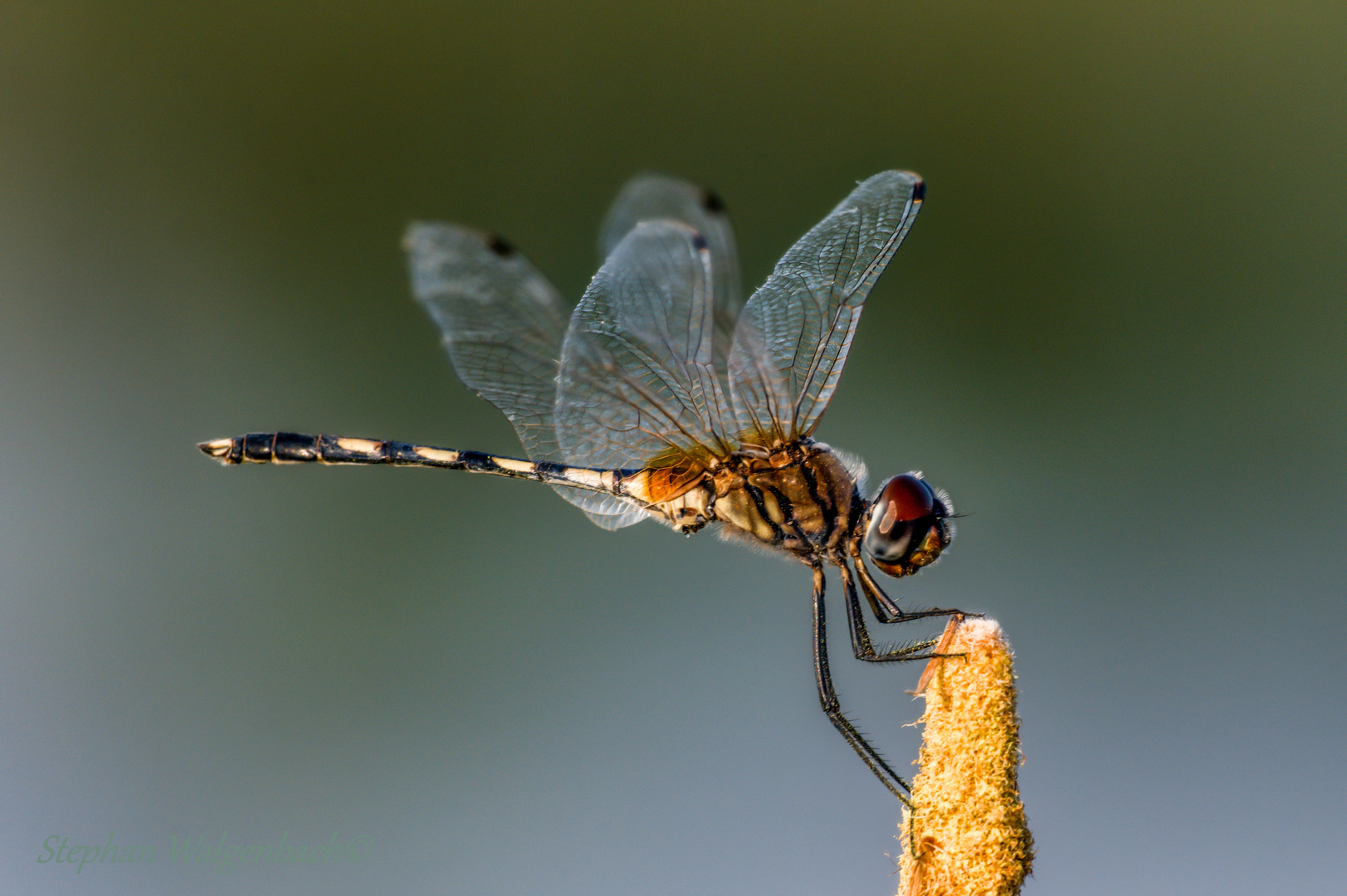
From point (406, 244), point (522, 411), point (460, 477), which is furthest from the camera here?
point (460, 477)

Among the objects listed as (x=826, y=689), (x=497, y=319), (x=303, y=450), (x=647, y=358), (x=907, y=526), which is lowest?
(x=826, y=689)

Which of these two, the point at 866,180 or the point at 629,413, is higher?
the point at 866,180

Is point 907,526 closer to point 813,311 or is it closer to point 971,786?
point 813,311

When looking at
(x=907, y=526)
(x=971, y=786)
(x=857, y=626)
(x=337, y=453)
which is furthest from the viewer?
(x=337, y=453)

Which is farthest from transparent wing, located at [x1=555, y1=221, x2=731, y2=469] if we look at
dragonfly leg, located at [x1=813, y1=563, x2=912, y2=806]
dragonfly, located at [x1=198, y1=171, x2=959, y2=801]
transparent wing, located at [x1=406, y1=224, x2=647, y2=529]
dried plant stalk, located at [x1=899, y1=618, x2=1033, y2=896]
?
dried plant stalk, located at [x1=899, y1=618, x2=1033, y2=896]

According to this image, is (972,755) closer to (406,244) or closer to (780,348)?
(780,348)

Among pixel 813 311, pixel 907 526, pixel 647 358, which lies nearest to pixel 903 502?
pixel 907 526

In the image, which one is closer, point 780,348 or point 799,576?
point 780,348

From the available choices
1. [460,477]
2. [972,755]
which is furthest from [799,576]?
[972,755]
